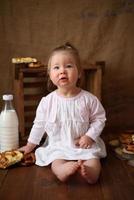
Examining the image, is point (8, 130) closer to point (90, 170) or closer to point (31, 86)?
point (31, 86)

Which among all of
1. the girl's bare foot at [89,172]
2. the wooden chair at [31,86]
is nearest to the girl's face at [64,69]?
the wooden chair at [31,86]

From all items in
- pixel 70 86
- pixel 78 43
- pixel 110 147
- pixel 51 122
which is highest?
pixel 78 43

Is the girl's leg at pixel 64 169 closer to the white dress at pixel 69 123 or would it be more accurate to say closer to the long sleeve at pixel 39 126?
the white dress at pixel 69 123

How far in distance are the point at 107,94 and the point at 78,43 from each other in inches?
11.7

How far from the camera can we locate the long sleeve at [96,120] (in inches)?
40.4

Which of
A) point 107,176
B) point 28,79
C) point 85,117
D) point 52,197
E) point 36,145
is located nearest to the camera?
point 52,197

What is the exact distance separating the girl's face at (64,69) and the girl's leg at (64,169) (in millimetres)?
289

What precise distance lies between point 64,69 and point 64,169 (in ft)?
1.16

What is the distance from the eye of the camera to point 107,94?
147 cm

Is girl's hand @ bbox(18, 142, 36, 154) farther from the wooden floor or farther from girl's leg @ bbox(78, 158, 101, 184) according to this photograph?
girl's leg @ bbox(78, 158, 101, 184)

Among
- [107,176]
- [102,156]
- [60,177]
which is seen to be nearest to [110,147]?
[102,156]

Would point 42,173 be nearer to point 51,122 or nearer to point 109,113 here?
point 51,122

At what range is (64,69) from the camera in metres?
1.02

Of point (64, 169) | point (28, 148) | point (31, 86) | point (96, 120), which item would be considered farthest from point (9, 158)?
point (31, 86)
